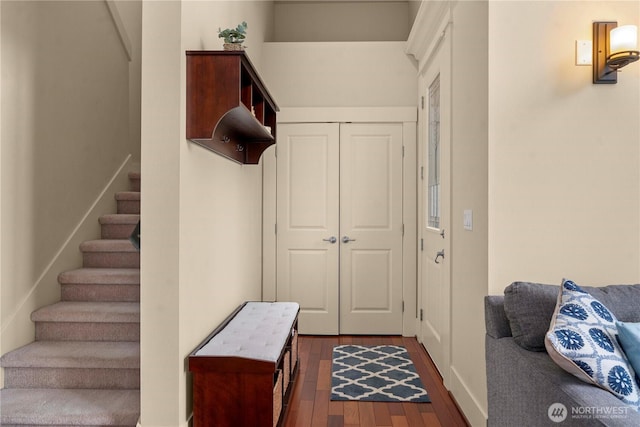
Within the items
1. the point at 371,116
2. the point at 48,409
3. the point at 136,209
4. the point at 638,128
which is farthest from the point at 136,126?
the point at 638,128

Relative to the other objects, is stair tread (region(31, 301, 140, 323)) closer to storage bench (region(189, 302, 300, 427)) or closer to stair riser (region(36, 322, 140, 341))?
stair riser (region(36, 322, 140, 341))

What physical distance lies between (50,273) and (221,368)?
1569 mm

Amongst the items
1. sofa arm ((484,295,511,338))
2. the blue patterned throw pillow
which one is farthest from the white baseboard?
the blue patterned throw pillow

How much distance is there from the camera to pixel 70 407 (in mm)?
2133

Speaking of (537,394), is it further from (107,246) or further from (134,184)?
(134,184)

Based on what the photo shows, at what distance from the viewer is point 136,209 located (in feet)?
Answer: 12.0

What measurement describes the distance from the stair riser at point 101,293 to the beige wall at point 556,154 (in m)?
2.21

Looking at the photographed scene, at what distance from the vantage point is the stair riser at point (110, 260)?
3066 mm

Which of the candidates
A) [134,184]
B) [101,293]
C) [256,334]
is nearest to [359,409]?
[256,334]

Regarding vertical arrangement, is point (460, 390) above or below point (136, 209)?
below

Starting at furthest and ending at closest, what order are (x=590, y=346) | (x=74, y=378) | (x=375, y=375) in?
(x=375, y=375) → (x=74, y=378) → (x=590, y=346)

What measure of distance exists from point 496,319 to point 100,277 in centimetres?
242

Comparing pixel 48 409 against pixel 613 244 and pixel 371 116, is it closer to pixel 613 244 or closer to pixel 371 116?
pixel 613 244

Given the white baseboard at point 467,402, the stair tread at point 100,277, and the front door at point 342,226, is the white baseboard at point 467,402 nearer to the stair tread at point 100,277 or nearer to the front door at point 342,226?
the front door at point 342,226
